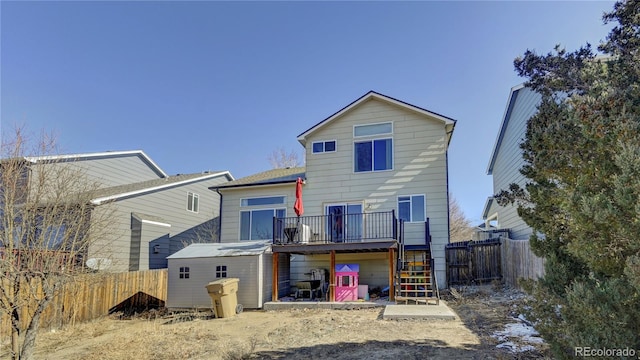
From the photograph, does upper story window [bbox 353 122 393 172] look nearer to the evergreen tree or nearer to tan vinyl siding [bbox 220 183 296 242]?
tan vinyl siding [bbox 220 183 296 242]

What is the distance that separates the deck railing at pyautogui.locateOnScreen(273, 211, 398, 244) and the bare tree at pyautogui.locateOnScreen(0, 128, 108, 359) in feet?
Result: 19.7

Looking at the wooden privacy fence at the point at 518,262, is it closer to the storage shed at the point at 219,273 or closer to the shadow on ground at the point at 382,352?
the shadow on ground at the point at 382,352

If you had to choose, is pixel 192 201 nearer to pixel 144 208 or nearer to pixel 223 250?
pixel 144 208

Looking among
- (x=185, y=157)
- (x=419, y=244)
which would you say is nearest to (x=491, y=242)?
(x=419, y=244)

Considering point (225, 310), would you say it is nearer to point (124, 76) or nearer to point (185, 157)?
point (124, 76)

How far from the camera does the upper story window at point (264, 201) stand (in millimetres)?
15172

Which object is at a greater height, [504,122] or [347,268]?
[504,122]

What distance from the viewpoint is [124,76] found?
16438mm

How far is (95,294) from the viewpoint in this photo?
12305 millimetres

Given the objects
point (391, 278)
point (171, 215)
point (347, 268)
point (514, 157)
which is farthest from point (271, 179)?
point (514, 157)

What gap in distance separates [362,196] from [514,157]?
7.75 meters

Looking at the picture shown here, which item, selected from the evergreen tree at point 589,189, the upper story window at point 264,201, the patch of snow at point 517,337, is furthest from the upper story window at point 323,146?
the evergreen tree at point 589,189

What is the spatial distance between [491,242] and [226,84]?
1388 centimetres

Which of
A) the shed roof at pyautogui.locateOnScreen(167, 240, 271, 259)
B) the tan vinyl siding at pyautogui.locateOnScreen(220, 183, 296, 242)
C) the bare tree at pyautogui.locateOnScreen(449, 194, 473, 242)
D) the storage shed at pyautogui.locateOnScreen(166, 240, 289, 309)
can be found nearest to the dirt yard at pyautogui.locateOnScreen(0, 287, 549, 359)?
the storage shed at pyautogui.locateOnScreen(166, 240, 289, 309)
